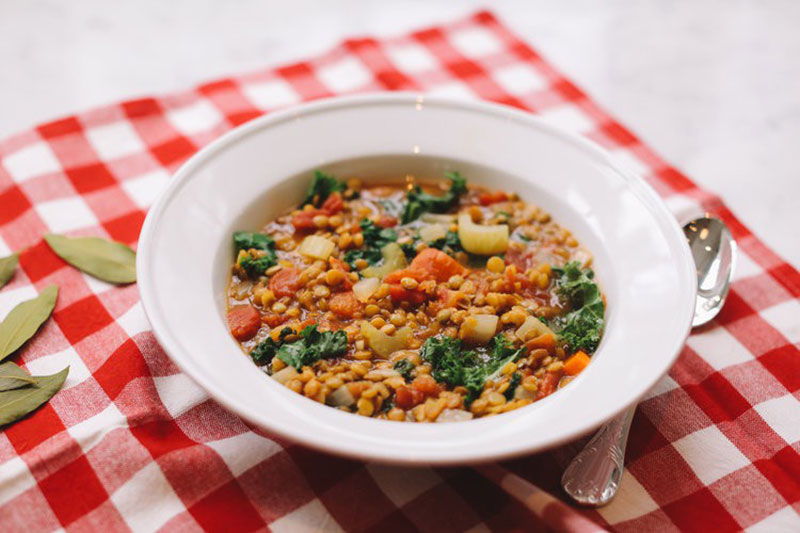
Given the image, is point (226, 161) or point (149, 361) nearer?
point (149, 361)

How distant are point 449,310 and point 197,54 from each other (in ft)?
12.1

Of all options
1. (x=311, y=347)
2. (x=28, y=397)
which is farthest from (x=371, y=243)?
(x=28, y=397)

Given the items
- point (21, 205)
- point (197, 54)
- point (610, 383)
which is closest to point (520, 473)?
point (610, 383)

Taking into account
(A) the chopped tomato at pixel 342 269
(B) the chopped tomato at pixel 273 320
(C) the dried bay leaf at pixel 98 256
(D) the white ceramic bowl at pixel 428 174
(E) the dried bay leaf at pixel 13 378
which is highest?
(D) the white ceramic bowl at pixel 428 174

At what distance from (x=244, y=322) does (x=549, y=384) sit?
52.9 inches

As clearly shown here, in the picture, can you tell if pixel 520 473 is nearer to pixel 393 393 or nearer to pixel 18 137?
pixel 393 393

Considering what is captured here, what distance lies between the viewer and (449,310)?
3.46m

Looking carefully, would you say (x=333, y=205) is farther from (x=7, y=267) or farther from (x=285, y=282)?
(x=7, y=267)

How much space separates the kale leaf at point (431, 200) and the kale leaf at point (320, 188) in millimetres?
391

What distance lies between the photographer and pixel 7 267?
3.86 metres

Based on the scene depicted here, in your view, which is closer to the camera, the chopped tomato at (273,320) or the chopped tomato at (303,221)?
the chopped tomato at (273,320)

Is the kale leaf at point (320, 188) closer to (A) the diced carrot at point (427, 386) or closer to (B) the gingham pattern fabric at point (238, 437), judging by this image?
(B) the gingham pattern fabric at point (238, 437)

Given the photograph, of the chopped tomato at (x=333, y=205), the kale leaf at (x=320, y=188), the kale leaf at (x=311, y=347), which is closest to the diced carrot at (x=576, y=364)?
the kale leaf at (x=311, y=347)

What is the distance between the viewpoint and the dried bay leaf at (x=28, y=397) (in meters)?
3.19
